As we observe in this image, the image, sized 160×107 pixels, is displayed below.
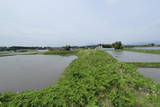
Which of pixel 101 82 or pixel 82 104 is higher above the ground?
pixel 101 82

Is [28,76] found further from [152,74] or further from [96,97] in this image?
[152,74]

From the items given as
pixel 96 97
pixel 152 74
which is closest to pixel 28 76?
pixel 96 97

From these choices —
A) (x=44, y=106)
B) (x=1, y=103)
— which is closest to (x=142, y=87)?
(x=44, y=106)

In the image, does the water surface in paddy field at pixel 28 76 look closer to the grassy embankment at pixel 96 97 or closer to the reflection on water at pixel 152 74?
the grassy embankment at pixel 96 97

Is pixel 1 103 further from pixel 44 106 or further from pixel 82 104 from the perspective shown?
pixel 82 104

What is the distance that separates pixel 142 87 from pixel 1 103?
5179 mm

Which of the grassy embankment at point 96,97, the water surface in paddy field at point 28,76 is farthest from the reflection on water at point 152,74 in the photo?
the water surface in paddy field at point 28,76

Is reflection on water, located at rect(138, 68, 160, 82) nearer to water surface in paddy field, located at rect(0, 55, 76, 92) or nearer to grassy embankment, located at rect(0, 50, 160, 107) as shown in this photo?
grassy embankment, located at rect(0, 50, 160, 107)

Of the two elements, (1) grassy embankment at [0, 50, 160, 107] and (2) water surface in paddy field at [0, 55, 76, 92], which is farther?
(2) water surface in paddy field at [0, 55, 76, 92]

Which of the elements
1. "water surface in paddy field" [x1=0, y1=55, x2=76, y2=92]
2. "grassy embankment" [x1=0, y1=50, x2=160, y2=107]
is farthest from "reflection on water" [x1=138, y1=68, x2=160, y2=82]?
"water surface in paddy field" [x1=0, y1=55, x2=76, y2=92]

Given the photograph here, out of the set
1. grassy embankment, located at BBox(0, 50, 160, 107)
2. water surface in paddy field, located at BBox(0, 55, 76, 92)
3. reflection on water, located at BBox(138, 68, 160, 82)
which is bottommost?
water surface in paddy field, located at BBox(0, 55, 76, 92)

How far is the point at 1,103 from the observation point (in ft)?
9.71

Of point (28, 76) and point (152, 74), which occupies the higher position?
point (152, 74)

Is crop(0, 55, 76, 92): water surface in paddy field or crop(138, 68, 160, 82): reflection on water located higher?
crop(138, 68, 160, 82): reflection on water
